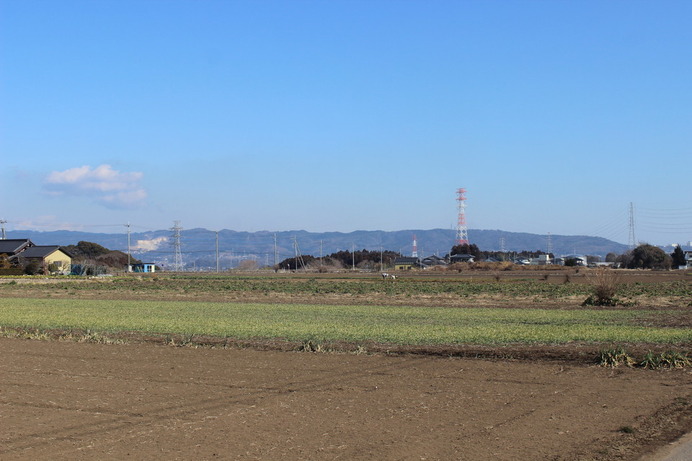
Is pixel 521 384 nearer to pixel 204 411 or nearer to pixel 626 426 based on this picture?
pixel 626 426

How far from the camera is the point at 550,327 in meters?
27.4

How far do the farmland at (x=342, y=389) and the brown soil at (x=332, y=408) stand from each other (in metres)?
0.04

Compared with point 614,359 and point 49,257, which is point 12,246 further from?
point 614,359

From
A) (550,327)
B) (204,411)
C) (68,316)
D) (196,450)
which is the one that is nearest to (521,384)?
(204,411)

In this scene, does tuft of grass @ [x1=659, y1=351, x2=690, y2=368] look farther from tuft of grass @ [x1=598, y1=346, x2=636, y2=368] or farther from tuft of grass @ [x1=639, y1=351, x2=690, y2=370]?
tuft of grass @ [x1=598, y1=346, x2=636, y2=368]

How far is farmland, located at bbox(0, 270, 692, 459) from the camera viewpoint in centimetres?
1056

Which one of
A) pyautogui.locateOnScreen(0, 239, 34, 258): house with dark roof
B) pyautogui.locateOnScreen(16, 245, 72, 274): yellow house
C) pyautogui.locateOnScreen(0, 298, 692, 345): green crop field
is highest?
pyautogui.locateOnScreen(0, 239, 34, 258): house with dark roof

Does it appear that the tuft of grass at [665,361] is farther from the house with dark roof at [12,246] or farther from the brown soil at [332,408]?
the house with dark roof at [12,246]

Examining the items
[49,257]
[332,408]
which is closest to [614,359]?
[332,408]

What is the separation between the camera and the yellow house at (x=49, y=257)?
350 feet

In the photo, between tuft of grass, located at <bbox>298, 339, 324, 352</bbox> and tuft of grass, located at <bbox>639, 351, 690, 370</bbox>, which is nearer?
tuft of grass, located at <bbox>639, 351, 690, 370</bbox>

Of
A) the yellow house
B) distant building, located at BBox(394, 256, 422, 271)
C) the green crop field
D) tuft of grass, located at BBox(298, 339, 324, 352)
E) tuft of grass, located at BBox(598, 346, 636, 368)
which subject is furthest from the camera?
distant building, located at BBox(394, 256, 422, 271)

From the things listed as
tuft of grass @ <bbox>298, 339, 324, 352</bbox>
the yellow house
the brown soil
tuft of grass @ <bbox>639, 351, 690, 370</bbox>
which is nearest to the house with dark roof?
the yellow house

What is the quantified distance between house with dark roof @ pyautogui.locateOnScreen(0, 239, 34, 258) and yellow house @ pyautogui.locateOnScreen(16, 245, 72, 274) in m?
0.83
